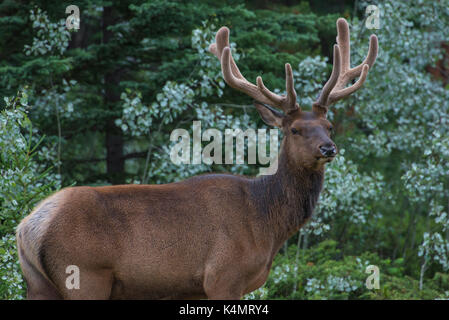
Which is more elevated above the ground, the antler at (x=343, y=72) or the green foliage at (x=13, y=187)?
the antler at (x=343, y=72)

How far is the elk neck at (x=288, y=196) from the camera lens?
565 centimetres

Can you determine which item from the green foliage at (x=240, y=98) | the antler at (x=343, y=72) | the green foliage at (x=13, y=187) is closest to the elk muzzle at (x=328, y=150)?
the antler at (x=343, y=72)

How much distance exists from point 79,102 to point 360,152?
497 cm

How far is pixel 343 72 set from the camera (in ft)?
22.5

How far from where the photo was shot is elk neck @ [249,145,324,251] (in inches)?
222

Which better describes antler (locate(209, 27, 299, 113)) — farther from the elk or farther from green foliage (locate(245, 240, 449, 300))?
green foliage (locate(245, 240, 449, 300))

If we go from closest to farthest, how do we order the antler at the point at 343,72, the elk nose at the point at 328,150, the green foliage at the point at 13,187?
the elk nose at the point at 328,150, the antler at the point at 343,72, the green foliage at the point at 13,187

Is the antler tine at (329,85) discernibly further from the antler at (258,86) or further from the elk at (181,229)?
the antler at (258,86)

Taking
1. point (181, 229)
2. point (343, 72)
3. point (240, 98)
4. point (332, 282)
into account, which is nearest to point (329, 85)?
point (343, 72)

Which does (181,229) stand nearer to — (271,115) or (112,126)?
(271,115)

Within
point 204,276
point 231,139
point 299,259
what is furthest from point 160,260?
point 299,259

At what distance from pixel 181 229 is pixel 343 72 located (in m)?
2.75

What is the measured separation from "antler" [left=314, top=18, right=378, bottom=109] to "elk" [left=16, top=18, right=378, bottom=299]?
1.1 inches

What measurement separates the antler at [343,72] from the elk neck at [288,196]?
2.32 ft
